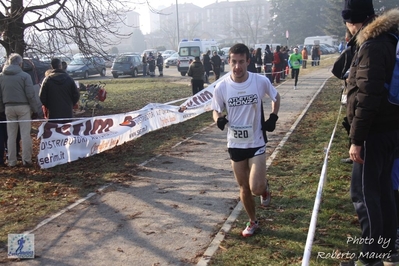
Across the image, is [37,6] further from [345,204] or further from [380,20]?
[380,20]

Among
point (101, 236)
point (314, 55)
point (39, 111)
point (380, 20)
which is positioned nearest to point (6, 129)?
point (39, 111)

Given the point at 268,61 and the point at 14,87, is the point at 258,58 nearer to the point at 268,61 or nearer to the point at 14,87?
the point at 268,61

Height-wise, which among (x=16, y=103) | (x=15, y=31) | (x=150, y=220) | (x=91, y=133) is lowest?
(x=150, y=220)

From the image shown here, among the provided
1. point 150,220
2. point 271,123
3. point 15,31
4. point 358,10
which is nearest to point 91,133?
point 150,220

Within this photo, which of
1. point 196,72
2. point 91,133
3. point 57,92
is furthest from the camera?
point 196,72

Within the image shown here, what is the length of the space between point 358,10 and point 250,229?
2.52 m

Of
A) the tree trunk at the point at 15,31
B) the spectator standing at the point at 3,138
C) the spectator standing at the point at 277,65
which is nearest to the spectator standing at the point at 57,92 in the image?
the spectator standing at the point at 3,138

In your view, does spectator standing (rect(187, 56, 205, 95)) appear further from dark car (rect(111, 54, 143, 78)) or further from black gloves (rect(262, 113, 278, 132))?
dark car (rect(111, 54, 143, 78))

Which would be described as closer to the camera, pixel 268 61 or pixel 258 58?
pixel 258 58

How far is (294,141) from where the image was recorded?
10.6m

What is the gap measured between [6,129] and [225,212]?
5.33 metres

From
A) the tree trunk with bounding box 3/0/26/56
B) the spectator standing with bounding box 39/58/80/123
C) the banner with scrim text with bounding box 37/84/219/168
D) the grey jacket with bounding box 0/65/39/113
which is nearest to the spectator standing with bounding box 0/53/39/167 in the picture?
the grey jacket with bounding box 0/65/39/113

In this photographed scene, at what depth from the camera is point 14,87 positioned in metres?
8.85

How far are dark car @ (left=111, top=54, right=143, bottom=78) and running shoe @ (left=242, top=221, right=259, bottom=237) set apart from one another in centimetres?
3137
